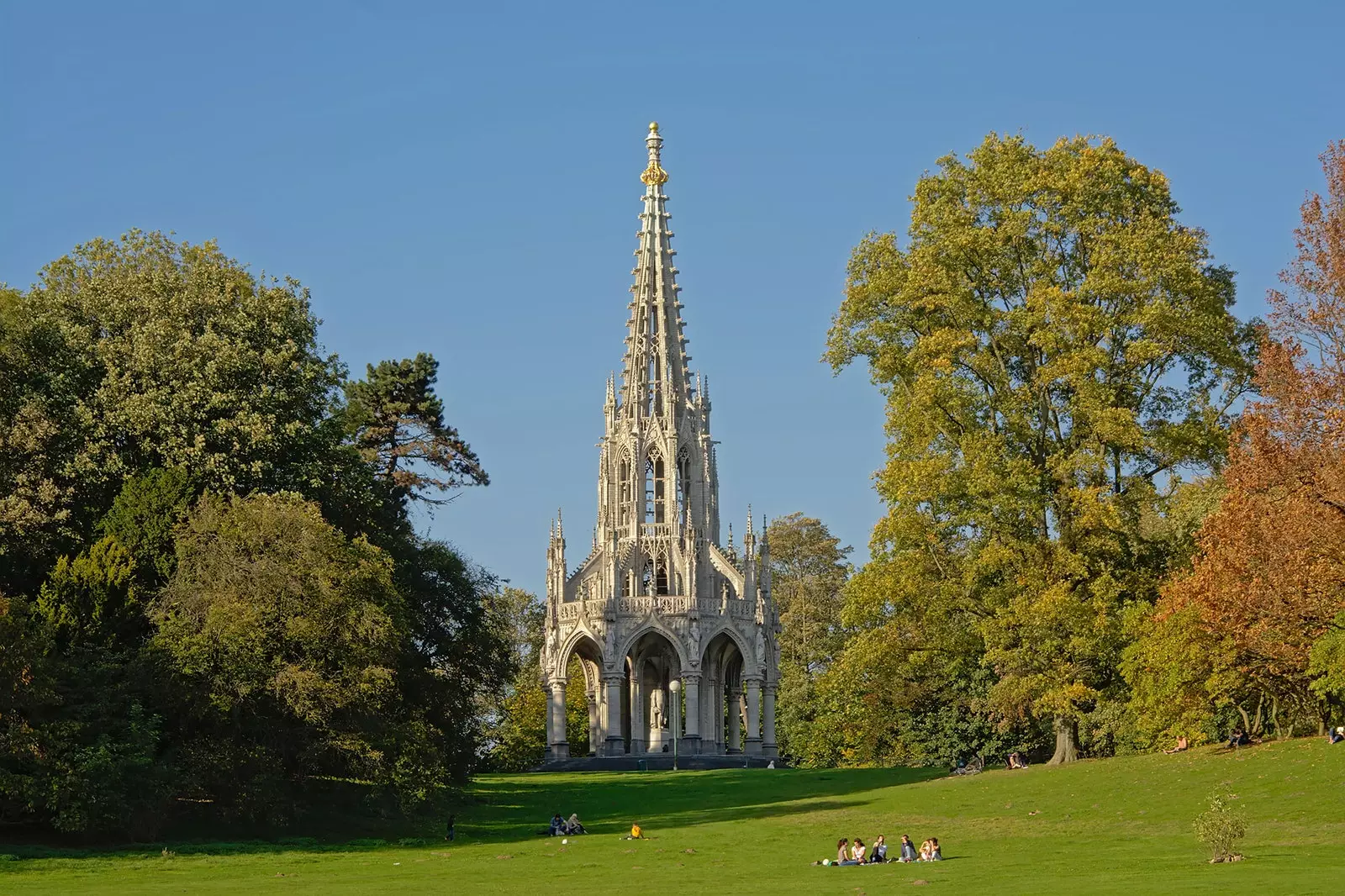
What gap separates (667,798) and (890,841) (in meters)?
16.1

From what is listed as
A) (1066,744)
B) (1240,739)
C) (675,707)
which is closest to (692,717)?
(675,707)

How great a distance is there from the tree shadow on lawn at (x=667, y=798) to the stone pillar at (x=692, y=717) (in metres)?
12.6

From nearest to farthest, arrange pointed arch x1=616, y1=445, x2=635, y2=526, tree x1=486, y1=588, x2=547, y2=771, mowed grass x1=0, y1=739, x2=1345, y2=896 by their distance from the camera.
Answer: mowed grass x1=0, y1=739, x2=1345, y2=896 < tree x1=486, y1=588, x2=547, y2=771 < pointed arch x1=616, y1=445, x2=635, y2=526

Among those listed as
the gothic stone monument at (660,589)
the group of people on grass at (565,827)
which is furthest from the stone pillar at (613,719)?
the group of people on grass at (565,827)

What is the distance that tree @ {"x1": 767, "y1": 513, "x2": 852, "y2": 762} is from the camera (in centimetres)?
8544

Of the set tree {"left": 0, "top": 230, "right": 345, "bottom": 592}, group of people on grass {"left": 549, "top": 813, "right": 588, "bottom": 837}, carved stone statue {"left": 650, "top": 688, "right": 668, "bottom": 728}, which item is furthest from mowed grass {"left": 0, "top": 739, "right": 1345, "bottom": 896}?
carved stone statue {"left": 650, "top": 688, "right": 668, "bottom": 728}

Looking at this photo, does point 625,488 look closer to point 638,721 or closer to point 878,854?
point 638,721

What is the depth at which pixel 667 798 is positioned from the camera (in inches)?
2101

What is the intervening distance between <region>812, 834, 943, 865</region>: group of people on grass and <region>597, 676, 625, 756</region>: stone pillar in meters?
45.7

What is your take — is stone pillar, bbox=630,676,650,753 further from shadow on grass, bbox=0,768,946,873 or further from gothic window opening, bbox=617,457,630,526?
shadow on grass, bbox=0,768,946,873

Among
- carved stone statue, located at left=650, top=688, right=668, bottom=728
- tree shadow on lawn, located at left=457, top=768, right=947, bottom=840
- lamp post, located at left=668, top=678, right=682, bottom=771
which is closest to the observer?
tree shadow on lawn, located at left=457, top=768, right=947, bottom=840

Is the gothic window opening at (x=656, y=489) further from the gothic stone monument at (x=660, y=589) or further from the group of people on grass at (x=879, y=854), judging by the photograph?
the group of people on grass at (x=879, y=854)

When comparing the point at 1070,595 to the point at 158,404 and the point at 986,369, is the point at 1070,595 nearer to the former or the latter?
the point at 986,369

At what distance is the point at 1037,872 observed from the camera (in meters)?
29.4
